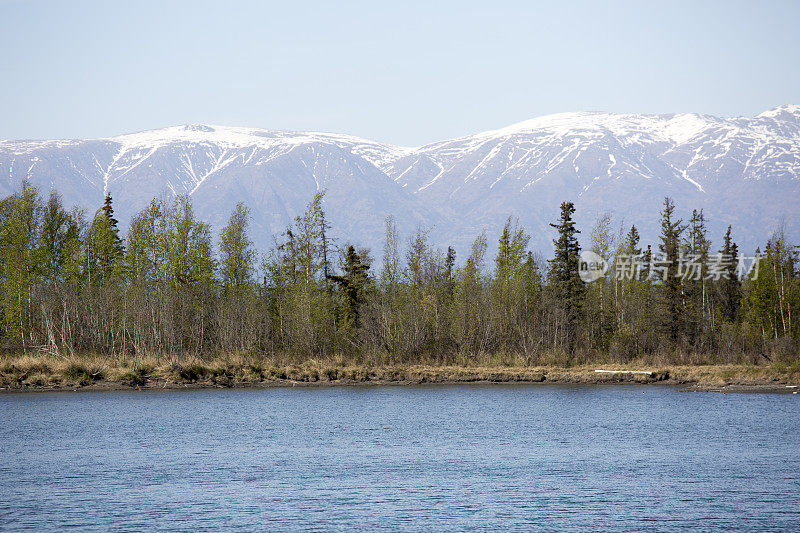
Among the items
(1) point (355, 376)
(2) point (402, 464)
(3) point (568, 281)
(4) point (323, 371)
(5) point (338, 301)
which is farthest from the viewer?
(5) point (338, 301)

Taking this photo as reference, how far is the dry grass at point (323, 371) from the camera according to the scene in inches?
2485

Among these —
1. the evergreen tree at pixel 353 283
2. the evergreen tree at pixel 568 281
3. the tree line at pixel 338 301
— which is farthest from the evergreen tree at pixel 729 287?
the evergreen tree at pixel 353 283

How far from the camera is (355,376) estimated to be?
2800 inches

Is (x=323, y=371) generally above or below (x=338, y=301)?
below

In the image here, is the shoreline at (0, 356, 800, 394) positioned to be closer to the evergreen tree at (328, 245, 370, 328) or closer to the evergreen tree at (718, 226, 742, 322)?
the evergreen tree at (328, 245, 370, 328)

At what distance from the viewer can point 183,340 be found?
75.0 metres

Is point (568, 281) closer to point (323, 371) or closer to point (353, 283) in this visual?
point (353, 283)

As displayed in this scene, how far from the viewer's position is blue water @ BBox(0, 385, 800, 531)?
25.2m

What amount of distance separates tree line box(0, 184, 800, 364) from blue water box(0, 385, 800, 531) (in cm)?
1492

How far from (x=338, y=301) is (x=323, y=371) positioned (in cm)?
1047

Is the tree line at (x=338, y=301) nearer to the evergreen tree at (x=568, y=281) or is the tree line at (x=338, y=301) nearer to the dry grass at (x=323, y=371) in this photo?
the evergreen tree at (x=568, y=281)

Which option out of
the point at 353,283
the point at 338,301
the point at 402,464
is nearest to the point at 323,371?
the point at 338,301

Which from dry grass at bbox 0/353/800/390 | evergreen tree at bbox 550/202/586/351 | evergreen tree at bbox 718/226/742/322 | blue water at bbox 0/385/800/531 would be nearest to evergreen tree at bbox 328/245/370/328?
dry grass at bbox 0/353/800/390

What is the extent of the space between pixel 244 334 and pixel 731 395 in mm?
40806
